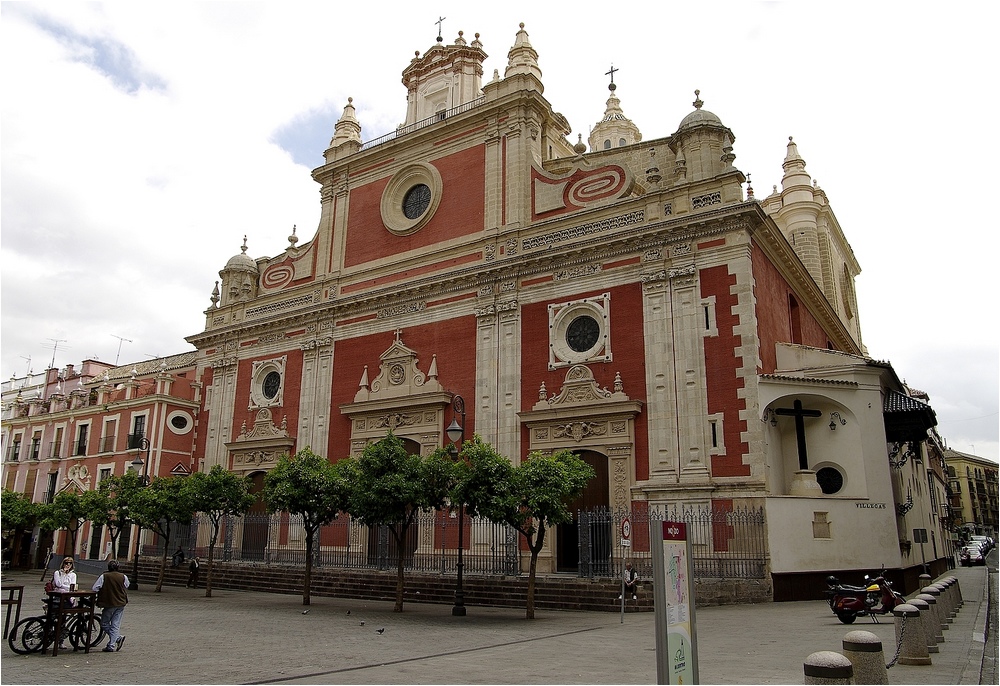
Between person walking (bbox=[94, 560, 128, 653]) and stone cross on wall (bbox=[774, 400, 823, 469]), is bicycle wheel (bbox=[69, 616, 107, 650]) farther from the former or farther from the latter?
stone cross on wall (bbox=[774, 400, 823, 469])

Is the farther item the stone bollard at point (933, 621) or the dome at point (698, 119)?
the dome at point (698, 119)

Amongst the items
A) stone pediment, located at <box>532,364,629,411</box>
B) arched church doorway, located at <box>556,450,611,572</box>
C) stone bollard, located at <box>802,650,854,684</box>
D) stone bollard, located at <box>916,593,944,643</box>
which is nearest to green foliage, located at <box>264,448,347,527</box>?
stone pediment, located at <box>532,364,629,411</box>

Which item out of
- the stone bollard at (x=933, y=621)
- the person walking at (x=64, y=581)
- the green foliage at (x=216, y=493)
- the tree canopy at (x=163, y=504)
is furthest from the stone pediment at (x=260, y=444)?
the stone bollard at (x=933, y=621)

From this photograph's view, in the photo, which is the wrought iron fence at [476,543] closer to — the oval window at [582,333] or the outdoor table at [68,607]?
the oval window at [582,333]

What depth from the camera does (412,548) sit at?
80.5 feet

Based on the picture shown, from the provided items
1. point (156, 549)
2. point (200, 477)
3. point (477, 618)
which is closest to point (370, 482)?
point (477, 618)

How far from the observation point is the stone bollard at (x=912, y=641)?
9086 mm

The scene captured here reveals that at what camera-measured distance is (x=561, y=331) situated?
23.5 metres

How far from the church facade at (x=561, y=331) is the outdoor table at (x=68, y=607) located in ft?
43.6

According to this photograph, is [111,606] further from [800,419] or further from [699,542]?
[800,419]

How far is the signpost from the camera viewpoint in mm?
5715

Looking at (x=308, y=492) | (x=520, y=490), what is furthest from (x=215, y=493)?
(x=520, y=490)

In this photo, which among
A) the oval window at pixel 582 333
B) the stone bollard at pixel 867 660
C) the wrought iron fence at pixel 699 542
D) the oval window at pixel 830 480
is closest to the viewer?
the stone bollard at pixel 867 660

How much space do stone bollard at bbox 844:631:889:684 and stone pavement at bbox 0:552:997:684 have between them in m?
1.17
